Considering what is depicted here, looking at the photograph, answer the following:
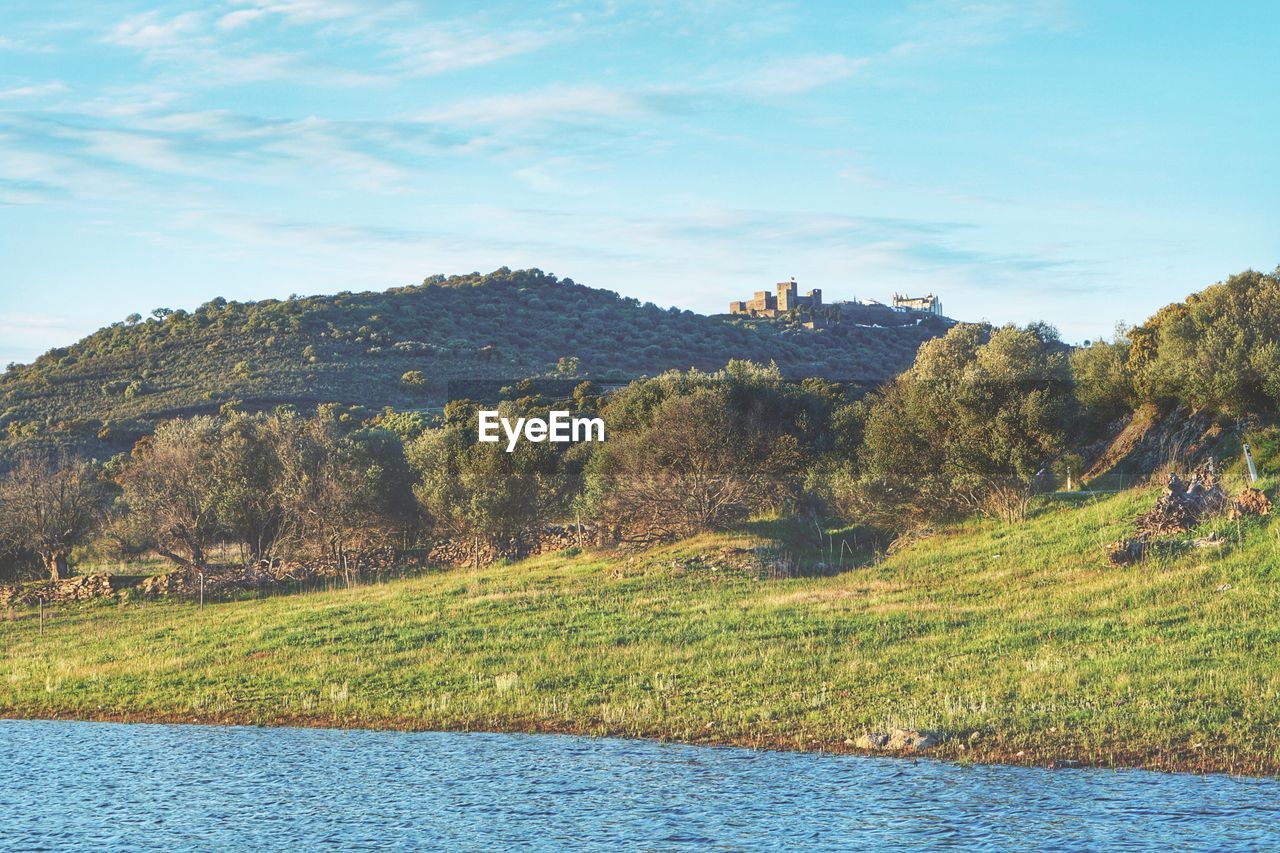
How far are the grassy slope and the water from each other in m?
1.67

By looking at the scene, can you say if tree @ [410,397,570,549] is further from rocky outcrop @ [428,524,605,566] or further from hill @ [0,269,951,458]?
hill @ [0,269,951,458]

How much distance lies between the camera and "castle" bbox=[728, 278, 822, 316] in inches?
6132

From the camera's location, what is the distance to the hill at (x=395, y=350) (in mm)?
97562

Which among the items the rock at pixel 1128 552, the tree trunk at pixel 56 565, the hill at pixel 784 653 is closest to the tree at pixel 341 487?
the tree trunk at pixel 56 565

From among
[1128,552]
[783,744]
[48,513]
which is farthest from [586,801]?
[48,513]

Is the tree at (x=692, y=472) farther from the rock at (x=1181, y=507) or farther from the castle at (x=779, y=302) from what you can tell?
the castle at (x=779, y=302)

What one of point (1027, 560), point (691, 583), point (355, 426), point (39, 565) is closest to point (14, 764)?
point (691, 583)

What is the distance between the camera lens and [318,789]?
19.5 meters

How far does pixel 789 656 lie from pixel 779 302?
132588 mm

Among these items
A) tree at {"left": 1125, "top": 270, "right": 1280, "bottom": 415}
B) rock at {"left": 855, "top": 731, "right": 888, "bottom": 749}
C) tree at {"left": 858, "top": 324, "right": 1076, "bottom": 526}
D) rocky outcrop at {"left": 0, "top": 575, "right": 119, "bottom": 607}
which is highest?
tree at {"left": 1125, "top": 270, "right": 1280, "bottom": 415}

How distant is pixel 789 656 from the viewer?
27.9 m

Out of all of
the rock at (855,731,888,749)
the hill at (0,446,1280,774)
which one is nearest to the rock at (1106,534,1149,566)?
the hill at (0,446,1280,774)

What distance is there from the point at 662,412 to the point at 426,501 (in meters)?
12.0

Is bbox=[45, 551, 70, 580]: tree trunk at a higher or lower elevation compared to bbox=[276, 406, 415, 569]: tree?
lower
